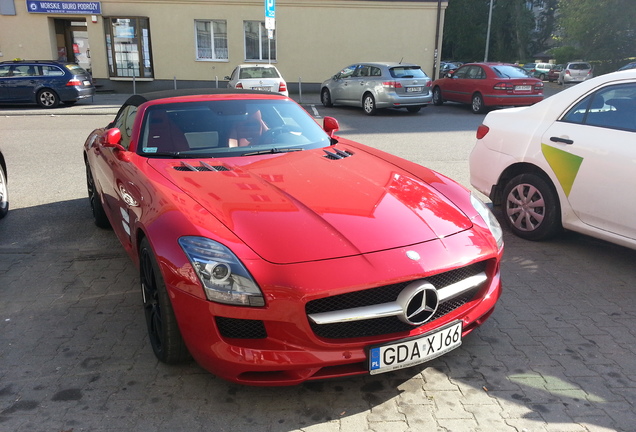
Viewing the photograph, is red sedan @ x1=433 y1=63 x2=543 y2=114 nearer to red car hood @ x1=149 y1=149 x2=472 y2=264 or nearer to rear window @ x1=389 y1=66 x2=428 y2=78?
rear window @ x1=389 y1=66 x2=428 y2=78

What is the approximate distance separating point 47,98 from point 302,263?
56.0 feet

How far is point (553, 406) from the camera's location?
273 cm

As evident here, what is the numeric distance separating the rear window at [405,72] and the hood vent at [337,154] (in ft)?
39.6

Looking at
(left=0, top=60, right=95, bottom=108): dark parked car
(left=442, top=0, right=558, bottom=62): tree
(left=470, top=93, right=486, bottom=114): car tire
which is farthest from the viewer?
(left=442, top=0, right=558, bottom=62): tree

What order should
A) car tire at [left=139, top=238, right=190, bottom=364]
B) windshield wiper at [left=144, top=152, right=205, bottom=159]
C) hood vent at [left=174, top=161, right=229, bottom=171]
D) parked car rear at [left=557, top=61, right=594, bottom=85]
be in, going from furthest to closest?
parked car rear at [left=557, top=61, right=594, bottom=85], windshield wiper at [left=144, top=152, right=205, bottom=159], hood vent at [left=174, top=161, right=229, bottom=171], car tire at [left=139, top=238, right=190, bottom=364]

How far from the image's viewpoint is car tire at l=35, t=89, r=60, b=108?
16.6 meters

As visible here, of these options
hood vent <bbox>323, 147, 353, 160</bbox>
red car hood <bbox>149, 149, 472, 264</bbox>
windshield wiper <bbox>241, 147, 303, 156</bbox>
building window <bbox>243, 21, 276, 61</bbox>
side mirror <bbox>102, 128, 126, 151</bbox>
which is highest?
building window <bbox>243, 21, 276, 61</bbox>

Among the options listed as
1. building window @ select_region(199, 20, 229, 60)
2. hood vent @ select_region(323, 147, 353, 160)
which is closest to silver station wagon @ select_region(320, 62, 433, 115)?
building window @ select_region(199, 20, 229, 60)

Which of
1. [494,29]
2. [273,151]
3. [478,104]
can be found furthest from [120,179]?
[494,29]

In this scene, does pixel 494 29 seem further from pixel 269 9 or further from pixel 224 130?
pixel 224 130

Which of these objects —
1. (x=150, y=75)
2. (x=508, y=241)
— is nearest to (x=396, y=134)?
(x=508, y=241)

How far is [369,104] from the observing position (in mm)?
15820

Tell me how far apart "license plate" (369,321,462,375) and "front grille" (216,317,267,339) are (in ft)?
1.81

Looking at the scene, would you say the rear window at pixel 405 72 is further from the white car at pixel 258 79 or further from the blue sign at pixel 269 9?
the blue sign at pixel 269 9
